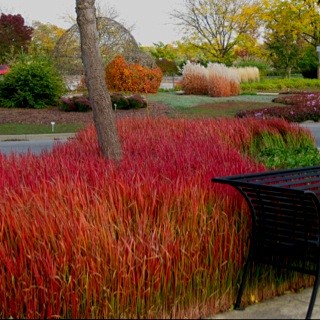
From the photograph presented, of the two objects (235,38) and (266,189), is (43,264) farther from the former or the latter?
(235,38)

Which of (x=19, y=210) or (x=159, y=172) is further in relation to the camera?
(x=159, y=172)

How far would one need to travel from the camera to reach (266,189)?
495cm

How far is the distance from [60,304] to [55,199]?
1.01 m

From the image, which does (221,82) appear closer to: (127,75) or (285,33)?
(127,75)

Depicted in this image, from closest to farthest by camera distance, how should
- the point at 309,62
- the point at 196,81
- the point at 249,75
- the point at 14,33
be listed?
1. the point at 196,81
2. the point at 249,75
3. the point at 309,62
4. the point at 14,33

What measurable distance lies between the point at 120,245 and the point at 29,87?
25.2 m

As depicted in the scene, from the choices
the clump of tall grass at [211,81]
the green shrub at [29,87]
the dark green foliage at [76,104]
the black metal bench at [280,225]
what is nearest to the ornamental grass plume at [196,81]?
the clump of tall grass at [211,81]

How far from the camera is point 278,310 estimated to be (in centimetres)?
496

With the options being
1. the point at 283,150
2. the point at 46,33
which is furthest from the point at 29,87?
the point at 46,33

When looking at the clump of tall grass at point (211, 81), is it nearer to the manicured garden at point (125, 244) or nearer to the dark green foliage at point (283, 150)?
the dark green foliage at point (283, 150)

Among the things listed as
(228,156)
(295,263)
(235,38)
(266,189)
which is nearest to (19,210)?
(266,189)

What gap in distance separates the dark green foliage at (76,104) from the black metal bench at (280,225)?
72.3 feet

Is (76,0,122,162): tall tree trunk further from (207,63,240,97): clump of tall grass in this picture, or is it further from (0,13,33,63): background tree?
(0,13,33,63): background tree

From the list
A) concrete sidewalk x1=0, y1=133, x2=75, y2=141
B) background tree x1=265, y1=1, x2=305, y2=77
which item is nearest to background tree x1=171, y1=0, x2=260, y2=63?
background tree x1=265, y1=1, x2=305, y2=77
